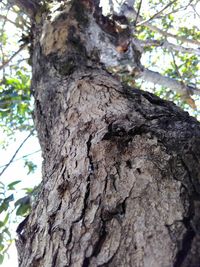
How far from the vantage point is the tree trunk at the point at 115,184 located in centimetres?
88

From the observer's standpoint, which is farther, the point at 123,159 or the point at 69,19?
the point at 69,19

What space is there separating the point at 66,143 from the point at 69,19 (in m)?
1.15

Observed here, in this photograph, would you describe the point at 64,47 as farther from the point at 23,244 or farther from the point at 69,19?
the point at 23,244

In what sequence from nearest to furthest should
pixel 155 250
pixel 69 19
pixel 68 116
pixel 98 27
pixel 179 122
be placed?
pixel 155 250, pixel 179 122, pixel 68 116, pixel 69 19, pixel 98 27

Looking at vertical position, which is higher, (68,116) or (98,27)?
(98,27)

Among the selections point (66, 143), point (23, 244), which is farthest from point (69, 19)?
point (23, 244)

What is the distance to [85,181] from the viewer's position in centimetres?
117

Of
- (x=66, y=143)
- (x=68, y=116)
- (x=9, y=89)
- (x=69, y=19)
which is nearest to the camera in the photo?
(x=66, y=143)

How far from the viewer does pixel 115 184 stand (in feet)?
3.59

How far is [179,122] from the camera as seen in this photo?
1.28m

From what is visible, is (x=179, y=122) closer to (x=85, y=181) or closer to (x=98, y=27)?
(x=85, y=181)

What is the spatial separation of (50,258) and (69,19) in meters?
1.67

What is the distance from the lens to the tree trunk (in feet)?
2.90

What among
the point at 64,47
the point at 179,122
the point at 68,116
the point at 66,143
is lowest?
the point at 179,122
